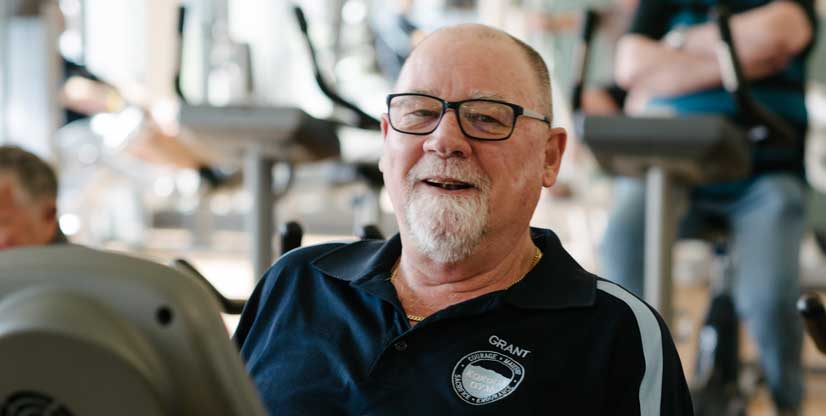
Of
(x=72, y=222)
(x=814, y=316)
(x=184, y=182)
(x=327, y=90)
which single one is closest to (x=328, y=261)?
(x=814, y=316)

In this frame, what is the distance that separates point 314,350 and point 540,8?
18.2 feet

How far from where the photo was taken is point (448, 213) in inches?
48.9

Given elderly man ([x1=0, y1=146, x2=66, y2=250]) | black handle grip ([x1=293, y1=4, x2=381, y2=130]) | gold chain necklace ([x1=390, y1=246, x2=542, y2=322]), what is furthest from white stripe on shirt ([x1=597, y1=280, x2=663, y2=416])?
black handle grip ([x1=293, y1=4, x2=381, y2=130])

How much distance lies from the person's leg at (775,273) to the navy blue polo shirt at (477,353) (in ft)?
4.38

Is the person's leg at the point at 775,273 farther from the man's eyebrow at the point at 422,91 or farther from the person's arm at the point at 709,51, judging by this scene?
the man's eyebrow at the point at 422,91

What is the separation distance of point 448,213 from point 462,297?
0.39 feet

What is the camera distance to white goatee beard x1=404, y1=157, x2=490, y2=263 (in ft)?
4.09

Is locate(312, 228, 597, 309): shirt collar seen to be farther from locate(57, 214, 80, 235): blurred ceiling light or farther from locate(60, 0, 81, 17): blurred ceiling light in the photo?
locate(60, 0, 81, 17): blurred ceiling light

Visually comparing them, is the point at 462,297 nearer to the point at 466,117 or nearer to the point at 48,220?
the point at 466,117

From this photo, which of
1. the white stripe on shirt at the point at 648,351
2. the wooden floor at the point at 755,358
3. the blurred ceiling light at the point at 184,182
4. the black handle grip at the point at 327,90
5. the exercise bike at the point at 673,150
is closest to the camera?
the white stripe on shirt at the point at 648,351

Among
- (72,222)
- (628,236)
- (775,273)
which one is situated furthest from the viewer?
(72,222)

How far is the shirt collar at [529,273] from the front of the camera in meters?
1.15

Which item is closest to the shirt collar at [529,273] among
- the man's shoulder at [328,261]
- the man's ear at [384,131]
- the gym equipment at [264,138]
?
the man's shoulder at [328,261]

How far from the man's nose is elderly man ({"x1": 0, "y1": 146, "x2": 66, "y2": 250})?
3.20ft
